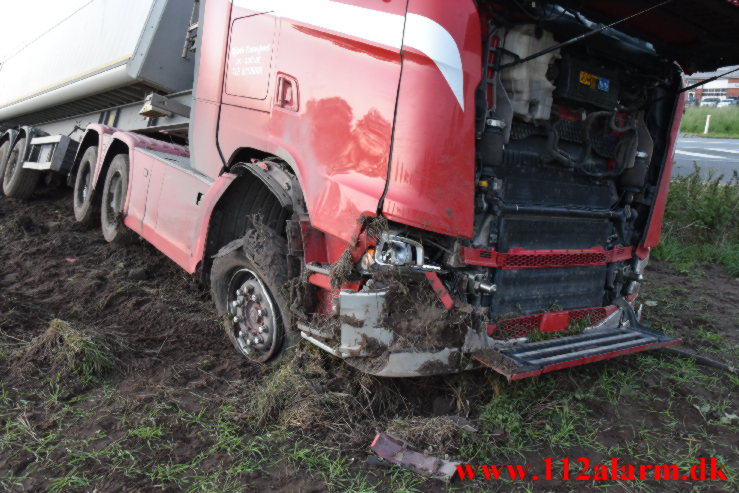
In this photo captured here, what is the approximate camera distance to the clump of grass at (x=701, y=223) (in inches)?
297

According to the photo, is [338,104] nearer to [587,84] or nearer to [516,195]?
[516,195]

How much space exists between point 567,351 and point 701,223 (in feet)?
18.3

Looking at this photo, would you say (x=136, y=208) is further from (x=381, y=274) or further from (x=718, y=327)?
(x=718, y=327)

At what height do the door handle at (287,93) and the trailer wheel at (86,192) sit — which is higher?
the door handle at (287,93)

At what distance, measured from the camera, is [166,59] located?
6164 millimetres

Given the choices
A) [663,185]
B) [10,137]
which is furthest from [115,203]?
[663,185]

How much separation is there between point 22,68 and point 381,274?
1088 cm

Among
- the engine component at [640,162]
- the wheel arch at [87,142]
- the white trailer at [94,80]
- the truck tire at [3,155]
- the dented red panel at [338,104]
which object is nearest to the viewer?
the dented red panel at [338,104]

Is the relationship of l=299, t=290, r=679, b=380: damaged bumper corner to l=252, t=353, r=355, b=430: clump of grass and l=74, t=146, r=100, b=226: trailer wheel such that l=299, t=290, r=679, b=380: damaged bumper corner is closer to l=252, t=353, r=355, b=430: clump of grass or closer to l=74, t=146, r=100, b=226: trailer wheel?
l=252, t=353, r=355, b=430: clump of grass

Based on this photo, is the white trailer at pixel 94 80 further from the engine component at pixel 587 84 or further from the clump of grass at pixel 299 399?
the engine component at pixel 587 84

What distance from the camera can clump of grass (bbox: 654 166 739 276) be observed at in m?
7.54

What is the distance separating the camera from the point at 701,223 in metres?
7.80

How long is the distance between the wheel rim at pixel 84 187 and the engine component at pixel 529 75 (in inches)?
232

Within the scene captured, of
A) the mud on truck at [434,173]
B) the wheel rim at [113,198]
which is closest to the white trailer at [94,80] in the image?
the wheel rim at [113,198]
